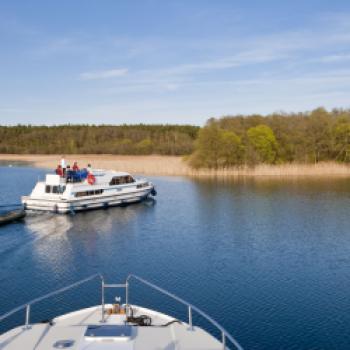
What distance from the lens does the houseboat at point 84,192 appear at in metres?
39.8

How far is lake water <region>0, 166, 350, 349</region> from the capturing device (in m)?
17.7

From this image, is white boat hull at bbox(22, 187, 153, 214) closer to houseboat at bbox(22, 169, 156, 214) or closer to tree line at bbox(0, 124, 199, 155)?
houseboat at bbox(22, 169, 156, 214)

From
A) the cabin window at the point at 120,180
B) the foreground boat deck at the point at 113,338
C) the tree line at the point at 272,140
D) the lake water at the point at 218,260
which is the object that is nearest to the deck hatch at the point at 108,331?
the foreground boat deck at the point at 113,338

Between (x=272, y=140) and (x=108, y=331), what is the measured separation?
64.2 meters

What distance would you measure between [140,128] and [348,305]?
135m

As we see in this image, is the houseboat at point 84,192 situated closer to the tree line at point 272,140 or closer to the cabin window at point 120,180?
the cabin window at point 120,180

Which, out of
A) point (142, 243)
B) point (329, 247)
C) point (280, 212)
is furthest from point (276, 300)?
point (280, 212)

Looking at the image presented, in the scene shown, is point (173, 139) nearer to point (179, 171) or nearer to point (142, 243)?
point (179, 171)

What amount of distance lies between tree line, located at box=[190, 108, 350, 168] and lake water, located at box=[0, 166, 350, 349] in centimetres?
2326

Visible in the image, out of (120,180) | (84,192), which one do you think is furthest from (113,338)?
(120,180)

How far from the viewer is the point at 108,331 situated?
9.50m

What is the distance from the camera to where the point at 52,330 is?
10.5 m

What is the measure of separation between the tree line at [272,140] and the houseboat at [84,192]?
2419 cm

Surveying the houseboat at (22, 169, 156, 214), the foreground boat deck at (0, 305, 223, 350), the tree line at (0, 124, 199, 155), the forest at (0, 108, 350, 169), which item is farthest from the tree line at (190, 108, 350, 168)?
the foreground boat deck at (0, 305, 223, 350)
